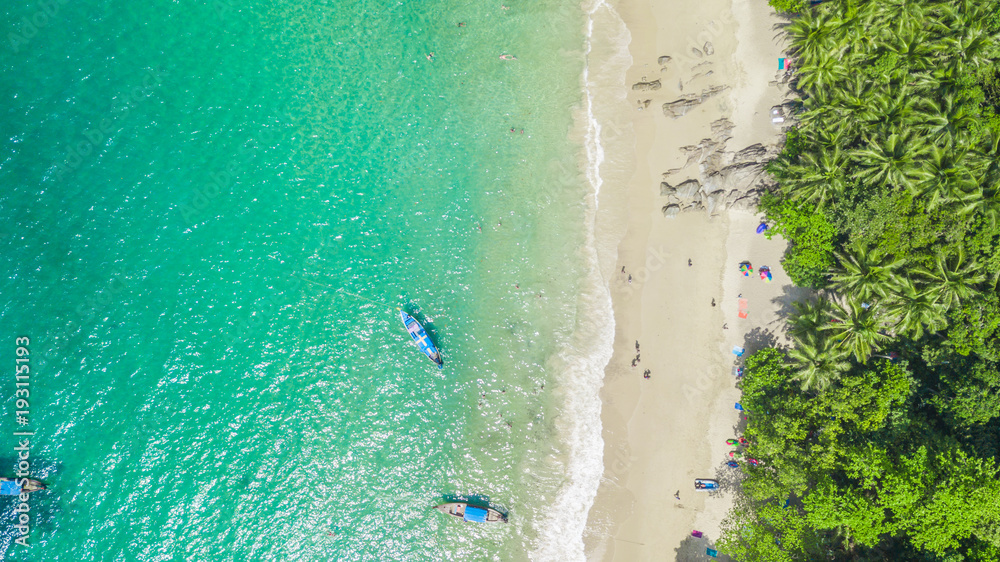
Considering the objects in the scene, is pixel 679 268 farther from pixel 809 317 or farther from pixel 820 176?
pixel 820 176

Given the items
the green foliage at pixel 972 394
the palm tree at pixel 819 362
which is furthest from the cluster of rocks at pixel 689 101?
the green foliage at pixel 972 394

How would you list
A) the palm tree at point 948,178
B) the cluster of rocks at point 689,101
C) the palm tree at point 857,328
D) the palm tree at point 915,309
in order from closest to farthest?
the palm tree at point 948,178 → the palm tree at point 915,309 → the palm tree at point 857,328 → the cluster of rocks at point 689,101

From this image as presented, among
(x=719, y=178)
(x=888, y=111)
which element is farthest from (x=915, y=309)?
(x=719, y=178)

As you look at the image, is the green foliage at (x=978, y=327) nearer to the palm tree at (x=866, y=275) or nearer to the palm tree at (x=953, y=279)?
the palm tree at (x=953, y=279)

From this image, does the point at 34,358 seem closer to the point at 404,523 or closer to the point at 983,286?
the point at 404,523

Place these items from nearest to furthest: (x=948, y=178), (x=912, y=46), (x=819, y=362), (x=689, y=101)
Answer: (x=948, y=178) → (x=912, y=46) → (x=819, y=362) → (x=689, y=101)

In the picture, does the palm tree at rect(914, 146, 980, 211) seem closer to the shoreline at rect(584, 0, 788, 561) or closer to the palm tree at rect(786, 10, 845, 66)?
the shoreline at rect(584, 0, 788, 561)
